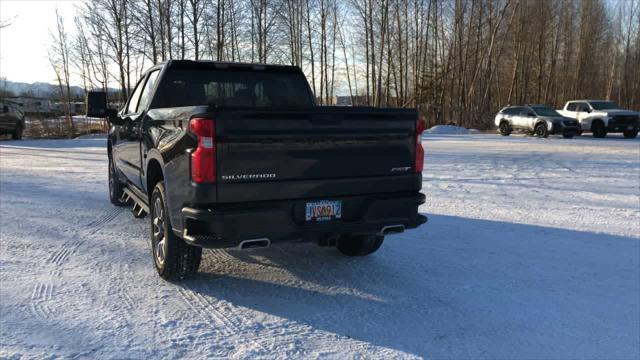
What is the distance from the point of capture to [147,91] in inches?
225

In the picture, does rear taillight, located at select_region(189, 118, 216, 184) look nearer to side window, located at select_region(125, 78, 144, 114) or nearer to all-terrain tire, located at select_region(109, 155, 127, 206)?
side window, located at select_region(125, 78, 144, 114)

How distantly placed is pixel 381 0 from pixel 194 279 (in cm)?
3833

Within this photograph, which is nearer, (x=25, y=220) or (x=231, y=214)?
(x=231, y=214)

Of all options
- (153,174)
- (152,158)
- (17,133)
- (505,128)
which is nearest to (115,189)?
(153,174)

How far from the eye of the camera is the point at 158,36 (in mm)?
32969

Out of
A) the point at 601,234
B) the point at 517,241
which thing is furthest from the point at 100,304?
the point at 601,234

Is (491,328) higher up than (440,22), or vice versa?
(440,22)

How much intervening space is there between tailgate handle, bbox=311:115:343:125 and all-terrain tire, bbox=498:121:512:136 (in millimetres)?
23062

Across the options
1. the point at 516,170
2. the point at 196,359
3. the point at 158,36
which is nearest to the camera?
the point at 196,359

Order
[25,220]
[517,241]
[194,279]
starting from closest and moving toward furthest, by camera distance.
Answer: [194,279]
[517,241]
[25,220]

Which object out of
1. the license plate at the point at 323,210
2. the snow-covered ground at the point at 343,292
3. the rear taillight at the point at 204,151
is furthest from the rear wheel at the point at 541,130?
the rear taillight at the point at 204,151

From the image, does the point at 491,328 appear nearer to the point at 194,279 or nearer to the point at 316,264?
the point at 316,264

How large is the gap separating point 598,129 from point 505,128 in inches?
162

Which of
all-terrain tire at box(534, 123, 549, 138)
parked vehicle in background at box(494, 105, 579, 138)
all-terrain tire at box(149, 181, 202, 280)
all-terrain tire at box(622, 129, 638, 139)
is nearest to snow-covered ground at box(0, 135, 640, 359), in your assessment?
all-terrain tire at box(149, 181, 202, 280)
